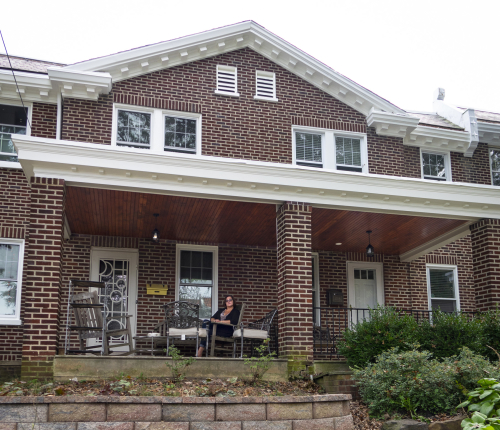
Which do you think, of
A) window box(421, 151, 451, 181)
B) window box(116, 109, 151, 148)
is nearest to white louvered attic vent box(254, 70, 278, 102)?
window box(116, 109, 151, 148)

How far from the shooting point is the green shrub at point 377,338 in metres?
8.47

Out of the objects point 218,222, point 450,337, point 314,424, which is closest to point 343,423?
point 314,424

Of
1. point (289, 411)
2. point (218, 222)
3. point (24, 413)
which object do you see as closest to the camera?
point (24, 413)

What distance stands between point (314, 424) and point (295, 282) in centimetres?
340

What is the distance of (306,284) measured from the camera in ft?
31.5

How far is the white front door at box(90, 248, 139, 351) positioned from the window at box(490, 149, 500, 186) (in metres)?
9.30

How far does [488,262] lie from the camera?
10.8m

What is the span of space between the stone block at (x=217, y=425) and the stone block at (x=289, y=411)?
1.27ft

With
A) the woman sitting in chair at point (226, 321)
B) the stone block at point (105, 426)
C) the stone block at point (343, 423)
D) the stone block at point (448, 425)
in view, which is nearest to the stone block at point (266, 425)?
the stone block at point (343, 423)

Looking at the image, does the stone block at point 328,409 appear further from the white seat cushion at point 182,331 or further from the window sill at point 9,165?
the window sill at point 9,165

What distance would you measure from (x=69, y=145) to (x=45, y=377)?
342cm

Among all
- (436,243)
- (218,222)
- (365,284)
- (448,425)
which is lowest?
(448,425)

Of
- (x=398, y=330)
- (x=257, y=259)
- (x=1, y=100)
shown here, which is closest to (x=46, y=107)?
(x=1, y=100)

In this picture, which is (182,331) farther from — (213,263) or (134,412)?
(213,263)
